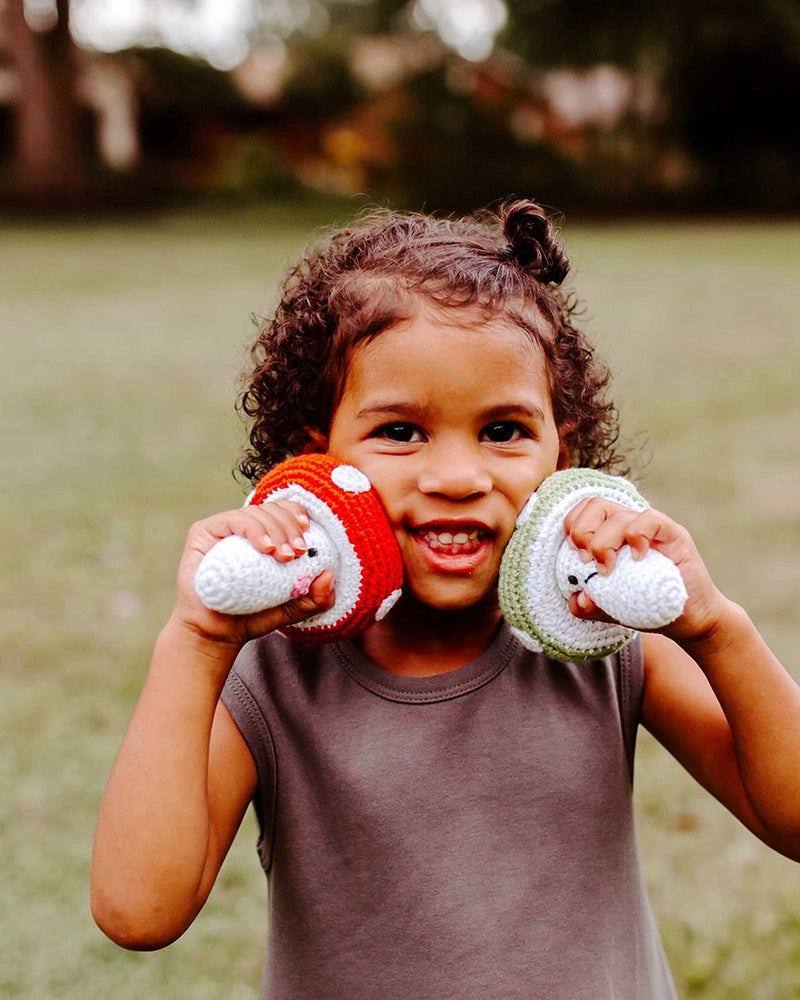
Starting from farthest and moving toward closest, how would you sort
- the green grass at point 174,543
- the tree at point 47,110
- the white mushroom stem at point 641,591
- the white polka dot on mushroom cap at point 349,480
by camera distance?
1. the tree at point 47,110
2. the green grass at point 174,543
3. the white polka dot on mushroom cap at point 349,480
4. the white mushroom stem at point 641,591

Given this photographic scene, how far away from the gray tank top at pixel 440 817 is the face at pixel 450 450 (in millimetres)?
180

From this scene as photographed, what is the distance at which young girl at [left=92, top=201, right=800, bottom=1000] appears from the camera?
1609 millimetres

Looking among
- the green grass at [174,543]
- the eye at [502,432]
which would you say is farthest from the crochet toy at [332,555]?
the green grass at [174,543]

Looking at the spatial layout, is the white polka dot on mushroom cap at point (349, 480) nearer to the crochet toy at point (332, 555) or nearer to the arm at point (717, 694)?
the crochet toy at point (332, 555)

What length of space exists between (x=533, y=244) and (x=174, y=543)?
3.76 m

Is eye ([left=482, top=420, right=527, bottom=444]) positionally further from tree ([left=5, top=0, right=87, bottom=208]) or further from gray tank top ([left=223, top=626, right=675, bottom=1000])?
tree ([left=5, top=0, right=87, bottom=208])

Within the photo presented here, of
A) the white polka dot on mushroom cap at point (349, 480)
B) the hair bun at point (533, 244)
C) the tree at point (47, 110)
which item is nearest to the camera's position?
the white polka dot on mushroom cap at point (349, 480)

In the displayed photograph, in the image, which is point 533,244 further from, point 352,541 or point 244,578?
point 244,578

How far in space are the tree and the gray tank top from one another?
27154 mm

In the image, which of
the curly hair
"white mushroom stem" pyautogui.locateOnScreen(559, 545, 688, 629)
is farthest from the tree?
"white mushroom stem" pyautogui.locateOnScreen(559, 545, 688, 629)

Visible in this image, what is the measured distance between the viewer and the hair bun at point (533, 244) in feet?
6.38

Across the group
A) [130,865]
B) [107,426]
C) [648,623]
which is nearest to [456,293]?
[648,623]

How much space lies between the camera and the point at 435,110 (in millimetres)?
28797

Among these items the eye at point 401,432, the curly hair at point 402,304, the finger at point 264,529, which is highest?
the curly hair at point 402,304
